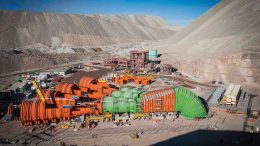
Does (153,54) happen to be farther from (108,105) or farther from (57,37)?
(57,37)

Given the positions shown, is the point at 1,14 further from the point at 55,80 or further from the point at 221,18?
the point at 221,18

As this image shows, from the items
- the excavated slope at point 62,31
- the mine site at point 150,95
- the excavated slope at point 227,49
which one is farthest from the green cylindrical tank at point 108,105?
the excavated slope at point 62,31

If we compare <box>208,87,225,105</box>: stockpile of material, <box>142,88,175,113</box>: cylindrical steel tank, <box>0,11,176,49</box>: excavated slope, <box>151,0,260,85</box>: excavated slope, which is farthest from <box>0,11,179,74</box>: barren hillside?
<box>208,87,225,105</box>: stockpile of material

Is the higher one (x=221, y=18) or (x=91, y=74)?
(x=221, y=18)

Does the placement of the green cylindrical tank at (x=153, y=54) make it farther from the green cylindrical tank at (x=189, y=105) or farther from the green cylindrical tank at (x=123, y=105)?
the green cylindrical tank at (x=123, y=105)

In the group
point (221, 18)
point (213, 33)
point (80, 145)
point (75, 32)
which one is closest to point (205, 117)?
point (80, 145)

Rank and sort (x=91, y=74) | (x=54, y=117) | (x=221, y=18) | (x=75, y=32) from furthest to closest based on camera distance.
A: (x=75, y=32)
(x=221, y=18)
(x=91, y=74)
(x=54, y=117)

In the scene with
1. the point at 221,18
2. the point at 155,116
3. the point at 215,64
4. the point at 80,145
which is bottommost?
the point at 80,145
